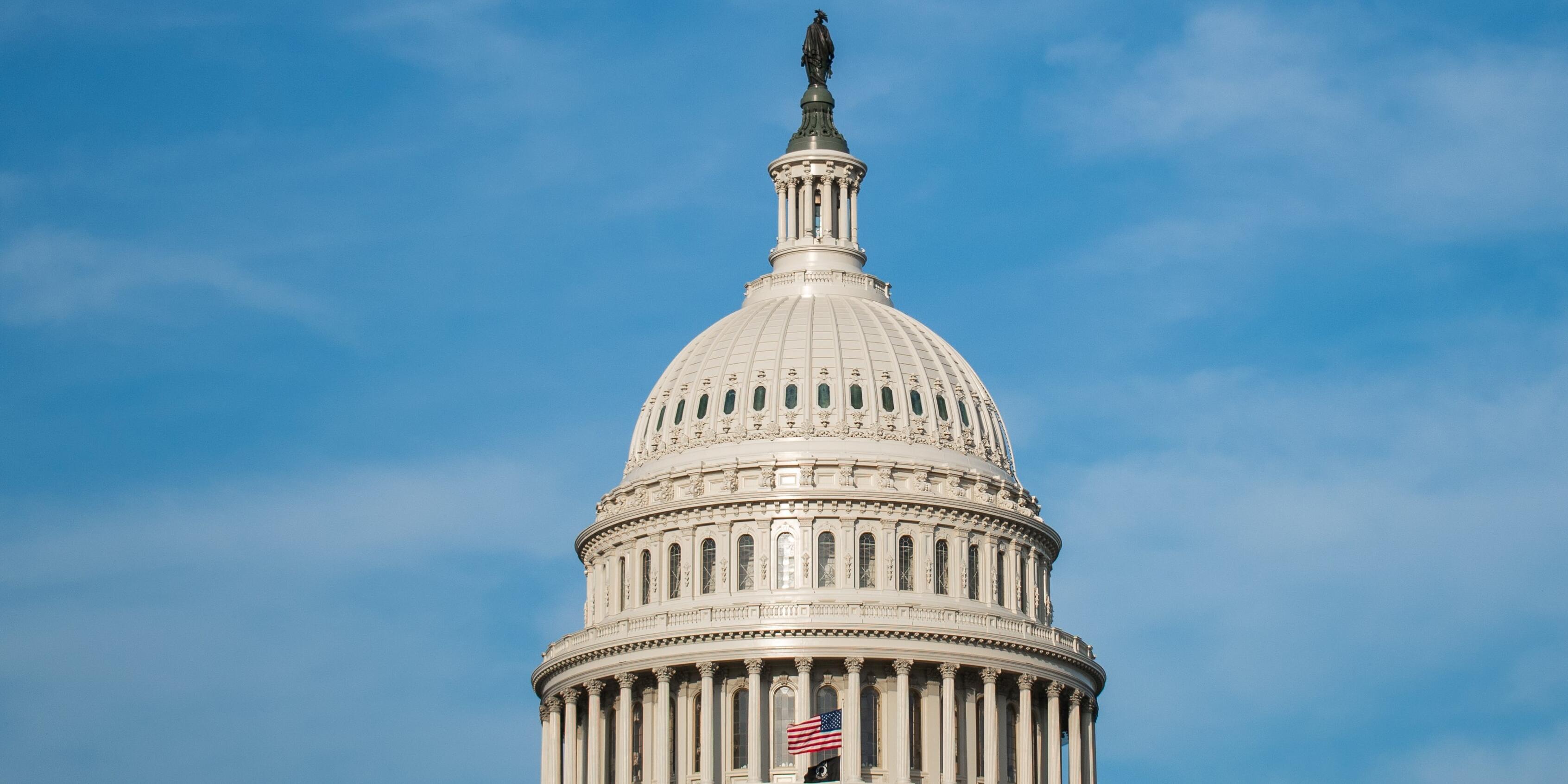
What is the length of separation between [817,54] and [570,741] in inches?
1330

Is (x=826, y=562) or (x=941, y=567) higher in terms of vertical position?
(x=941, y=567)

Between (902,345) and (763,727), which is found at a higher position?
(902,345)

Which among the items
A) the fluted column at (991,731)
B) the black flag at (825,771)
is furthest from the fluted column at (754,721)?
the fluted column at (991,731)

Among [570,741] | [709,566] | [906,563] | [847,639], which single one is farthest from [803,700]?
[570,741]

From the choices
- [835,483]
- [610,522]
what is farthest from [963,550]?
[610,522]

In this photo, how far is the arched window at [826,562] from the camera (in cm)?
14150

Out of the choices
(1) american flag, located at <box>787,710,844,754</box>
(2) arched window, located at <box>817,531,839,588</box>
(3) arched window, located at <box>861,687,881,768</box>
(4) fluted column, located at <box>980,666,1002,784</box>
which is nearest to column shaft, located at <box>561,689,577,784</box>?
(2) arched window, located at <box>817,531,839,588</box>

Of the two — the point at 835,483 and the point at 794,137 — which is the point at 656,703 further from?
the point at 794,137

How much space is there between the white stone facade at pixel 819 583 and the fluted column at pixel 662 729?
0.09 metres

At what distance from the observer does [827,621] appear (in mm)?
138375

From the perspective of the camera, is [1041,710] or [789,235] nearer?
[1041,710]

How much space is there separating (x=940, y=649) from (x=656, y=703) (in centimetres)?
1147

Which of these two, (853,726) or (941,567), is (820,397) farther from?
(853,726)

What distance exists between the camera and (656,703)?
140500 mm
